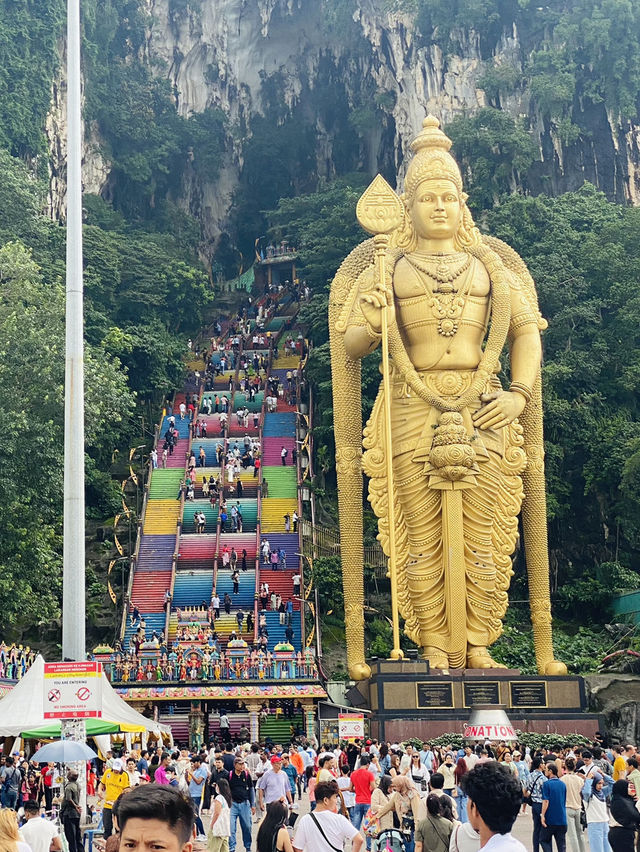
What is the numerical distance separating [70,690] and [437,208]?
11.9 m

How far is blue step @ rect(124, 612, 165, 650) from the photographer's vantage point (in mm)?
25906

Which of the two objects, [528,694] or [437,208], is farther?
[437,208]

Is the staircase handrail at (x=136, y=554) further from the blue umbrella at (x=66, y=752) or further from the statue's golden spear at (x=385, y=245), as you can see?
the blue umbrella at (x=66, y=752)

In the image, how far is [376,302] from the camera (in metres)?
18.3

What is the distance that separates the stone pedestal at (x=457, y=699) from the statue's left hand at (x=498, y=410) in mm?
3587

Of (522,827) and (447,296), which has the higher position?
(447,296)

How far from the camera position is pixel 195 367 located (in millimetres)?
40906

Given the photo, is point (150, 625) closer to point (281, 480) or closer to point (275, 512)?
point (275, 512)

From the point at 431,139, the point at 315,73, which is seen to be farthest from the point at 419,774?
the point at 315,73

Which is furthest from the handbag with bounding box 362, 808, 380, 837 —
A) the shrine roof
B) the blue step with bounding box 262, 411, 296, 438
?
the blue step with bounding box 262, 411, 296, 438

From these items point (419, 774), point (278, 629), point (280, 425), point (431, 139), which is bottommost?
point (419, 774)

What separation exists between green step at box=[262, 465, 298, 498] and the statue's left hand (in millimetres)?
12614

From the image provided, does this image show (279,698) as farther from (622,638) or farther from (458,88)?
(458,88)

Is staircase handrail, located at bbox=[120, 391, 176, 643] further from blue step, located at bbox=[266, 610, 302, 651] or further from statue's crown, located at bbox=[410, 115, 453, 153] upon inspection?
statue's crown, located at bbox=[410, 115, 453, 153]
